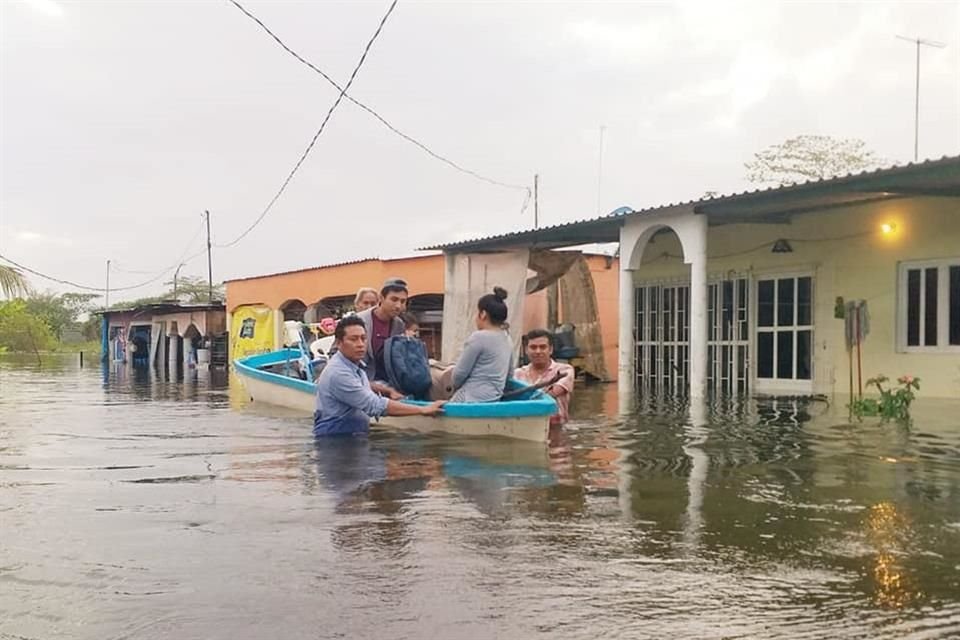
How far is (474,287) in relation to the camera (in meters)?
21.1

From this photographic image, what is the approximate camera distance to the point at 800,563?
459cm

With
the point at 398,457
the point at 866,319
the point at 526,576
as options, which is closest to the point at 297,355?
the point at 398,457

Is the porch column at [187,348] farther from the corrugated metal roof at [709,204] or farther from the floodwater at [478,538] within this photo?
the floodwater at [478,538]

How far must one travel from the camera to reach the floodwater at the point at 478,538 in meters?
3.77

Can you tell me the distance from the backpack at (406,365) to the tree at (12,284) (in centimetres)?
1294

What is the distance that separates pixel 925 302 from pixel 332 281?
661 inches

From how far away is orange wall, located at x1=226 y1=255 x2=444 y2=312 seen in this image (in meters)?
24.7

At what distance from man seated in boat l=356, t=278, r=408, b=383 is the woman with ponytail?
0.84 metres

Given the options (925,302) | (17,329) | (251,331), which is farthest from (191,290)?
(925,302)

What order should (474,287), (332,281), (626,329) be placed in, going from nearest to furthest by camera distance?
1. (626,329)
2. (474,287)
3. (332,281)

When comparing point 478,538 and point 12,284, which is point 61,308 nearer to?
point 12,284

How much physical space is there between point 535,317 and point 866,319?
30.1 feet

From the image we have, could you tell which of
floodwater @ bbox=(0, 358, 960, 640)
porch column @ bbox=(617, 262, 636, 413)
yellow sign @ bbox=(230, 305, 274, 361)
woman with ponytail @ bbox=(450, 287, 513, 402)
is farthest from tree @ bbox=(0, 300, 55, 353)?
woman with ponytail @ bbox=(450, 287, 513, 402)

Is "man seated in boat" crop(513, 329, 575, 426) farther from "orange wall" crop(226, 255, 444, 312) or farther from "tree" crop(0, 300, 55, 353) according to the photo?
"tree" crop(0, 300, 55, 353)
